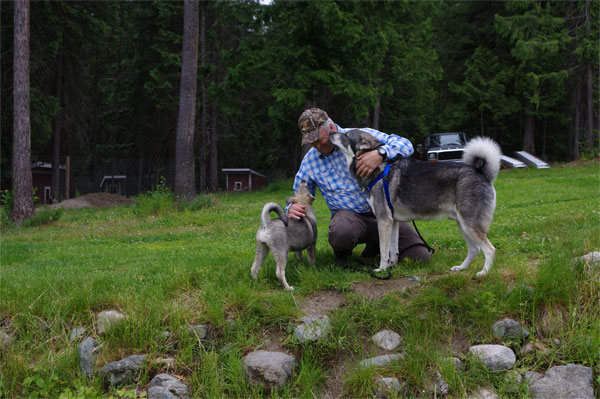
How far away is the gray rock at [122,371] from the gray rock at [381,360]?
187 cm

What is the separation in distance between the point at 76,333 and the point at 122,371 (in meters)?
0.63

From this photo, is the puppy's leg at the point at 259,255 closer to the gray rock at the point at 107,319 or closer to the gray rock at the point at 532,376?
the gray rock at the point at 107,319

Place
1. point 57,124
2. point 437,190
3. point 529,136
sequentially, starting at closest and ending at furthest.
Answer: point 437,190 → point 57,124 → point 529,136

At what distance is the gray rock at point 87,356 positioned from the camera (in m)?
3.78

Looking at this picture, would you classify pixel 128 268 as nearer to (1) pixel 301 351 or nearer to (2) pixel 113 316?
(2) pixel 113 316

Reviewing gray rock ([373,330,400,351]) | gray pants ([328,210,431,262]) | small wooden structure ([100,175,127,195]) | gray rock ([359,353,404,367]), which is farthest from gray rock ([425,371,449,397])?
small wooden structure ([100,175,127,195])

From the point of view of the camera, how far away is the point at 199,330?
156 inches

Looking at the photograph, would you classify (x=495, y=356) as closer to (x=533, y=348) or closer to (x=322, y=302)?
(x=533, y=348)

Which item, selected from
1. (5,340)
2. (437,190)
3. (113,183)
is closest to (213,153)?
(113,183)

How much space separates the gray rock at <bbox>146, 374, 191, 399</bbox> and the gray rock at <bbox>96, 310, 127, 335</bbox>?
671 mm

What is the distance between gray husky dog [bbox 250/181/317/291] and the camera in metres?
4.14

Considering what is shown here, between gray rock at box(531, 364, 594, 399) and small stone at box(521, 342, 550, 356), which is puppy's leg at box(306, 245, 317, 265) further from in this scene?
gray rock at box(531, 364, 594, 399)

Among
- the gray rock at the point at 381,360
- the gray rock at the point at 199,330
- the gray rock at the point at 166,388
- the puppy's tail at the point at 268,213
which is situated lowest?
the gray rock at the point at 166,388

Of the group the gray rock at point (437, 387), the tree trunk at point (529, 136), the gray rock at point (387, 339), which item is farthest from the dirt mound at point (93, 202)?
the tree trunk at point (529, 136)
